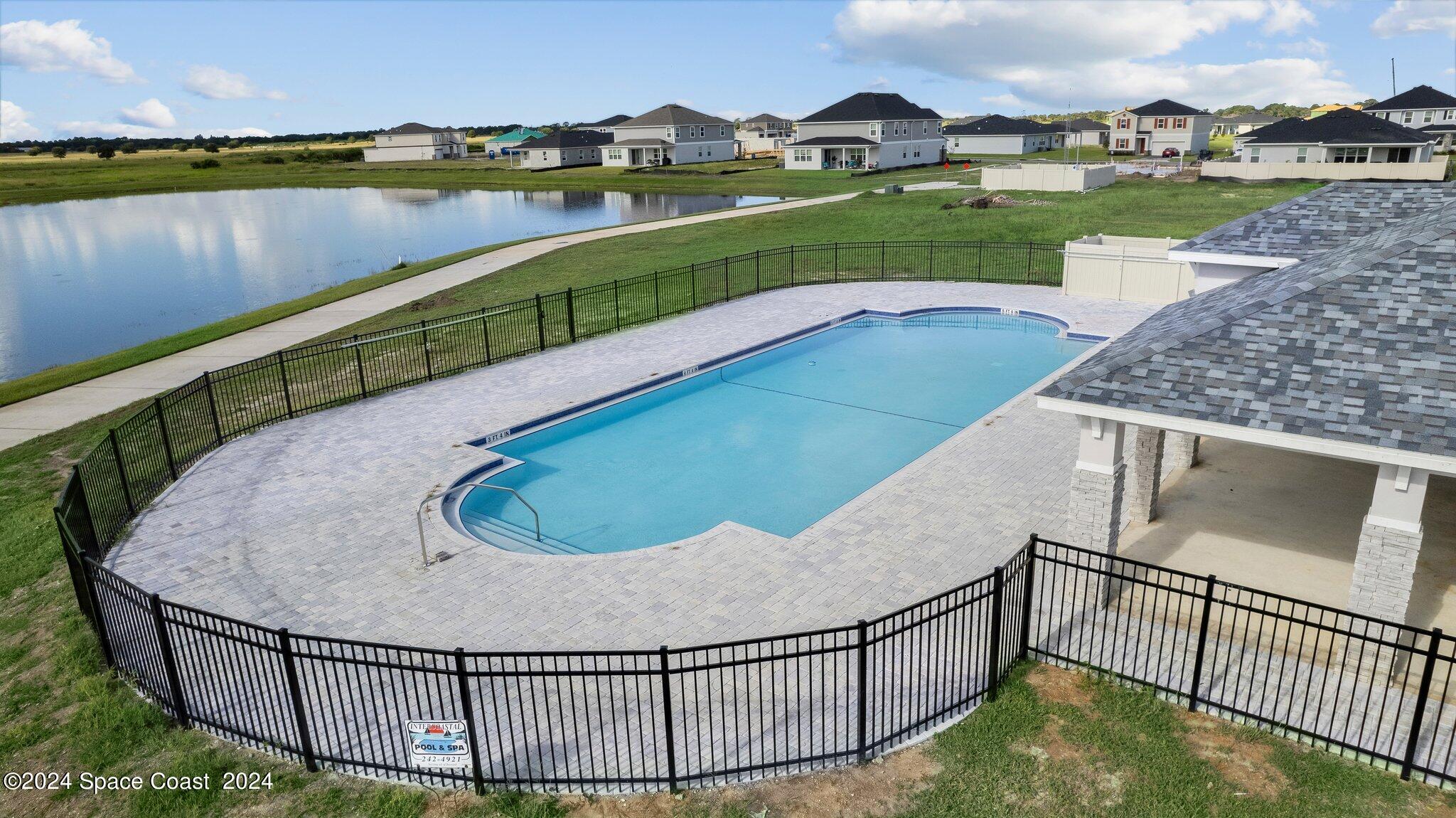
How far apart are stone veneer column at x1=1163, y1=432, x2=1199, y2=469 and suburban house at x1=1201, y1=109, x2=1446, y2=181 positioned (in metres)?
52.5

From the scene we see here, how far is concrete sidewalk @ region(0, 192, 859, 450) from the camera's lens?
2092 cm

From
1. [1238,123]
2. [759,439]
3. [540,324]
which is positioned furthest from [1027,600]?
[1238,123]

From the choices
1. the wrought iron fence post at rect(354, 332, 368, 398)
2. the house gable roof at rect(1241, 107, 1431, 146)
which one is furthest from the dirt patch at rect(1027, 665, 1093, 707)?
the house gable roof at rect(1241, 107, 1431, 146)

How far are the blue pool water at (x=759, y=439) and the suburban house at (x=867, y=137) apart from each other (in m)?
67.5

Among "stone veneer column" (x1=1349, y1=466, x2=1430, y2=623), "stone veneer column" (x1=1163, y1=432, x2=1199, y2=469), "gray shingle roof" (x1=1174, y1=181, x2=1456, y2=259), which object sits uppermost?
"gray shingle roof" (x1=1174, y1=181, x2=1456, y2=259)

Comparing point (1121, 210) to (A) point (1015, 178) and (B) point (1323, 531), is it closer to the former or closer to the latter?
(A) point (1015, 178)

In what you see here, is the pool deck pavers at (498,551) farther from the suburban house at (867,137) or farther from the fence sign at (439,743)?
the suburban house at (867,137)

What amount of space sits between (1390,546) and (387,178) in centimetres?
12280

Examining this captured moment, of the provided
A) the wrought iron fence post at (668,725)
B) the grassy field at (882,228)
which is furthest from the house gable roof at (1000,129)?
the wrought iron fence post at (668,725)

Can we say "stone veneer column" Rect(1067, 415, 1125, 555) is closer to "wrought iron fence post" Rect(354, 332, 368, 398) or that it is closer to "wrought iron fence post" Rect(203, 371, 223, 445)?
"wrought iron fence post" Rect(354, 332, 368, 398)

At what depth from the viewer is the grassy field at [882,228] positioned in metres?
36.1

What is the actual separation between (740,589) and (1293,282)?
814 cm

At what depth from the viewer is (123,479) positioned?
14.2 meters

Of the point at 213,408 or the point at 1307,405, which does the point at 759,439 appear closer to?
the point at 213,408
